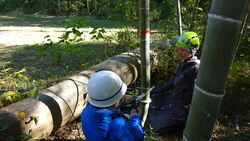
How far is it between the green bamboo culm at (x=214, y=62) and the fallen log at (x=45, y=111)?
200 centimetres

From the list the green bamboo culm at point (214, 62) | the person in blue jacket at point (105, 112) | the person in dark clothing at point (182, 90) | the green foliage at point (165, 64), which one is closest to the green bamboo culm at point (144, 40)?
the person in dark clothing at point (182, 90)

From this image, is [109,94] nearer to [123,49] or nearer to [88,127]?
[88,127]

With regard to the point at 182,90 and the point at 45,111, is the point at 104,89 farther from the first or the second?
the point at 182,90

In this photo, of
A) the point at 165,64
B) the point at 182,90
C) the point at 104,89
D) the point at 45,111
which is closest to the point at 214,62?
the point at 104,89

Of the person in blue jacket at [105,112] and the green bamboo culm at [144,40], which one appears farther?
the green bamboo culm at [144,40]

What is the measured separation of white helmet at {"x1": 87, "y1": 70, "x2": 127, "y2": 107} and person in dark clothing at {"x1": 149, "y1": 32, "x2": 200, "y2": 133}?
1754mm

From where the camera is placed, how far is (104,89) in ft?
5.67

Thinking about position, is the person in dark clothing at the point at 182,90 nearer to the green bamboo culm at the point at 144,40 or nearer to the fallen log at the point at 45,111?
the green bamboo culm at the point at 144,40

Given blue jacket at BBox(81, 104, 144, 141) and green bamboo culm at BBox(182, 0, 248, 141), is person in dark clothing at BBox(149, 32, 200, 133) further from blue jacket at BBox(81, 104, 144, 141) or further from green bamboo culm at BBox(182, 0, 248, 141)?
green bamboo culm at BBox(182, 0, 248, 141)

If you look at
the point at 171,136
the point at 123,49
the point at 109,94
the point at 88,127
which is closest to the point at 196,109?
the point at 109,94

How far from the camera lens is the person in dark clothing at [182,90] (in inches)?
128

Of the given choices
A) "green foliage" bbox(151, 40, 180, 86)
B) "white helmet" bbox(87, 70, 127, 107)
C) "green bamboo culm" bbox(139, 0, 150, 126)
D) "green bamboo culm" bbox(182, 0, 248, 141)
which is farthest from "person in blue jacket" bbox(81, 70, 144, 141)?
"green foliage" bbox(151, 40, 180, 86)

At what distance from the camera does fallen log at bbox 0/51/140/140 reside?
2.49 meters

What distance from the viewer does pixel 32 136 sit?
2.65 metres
